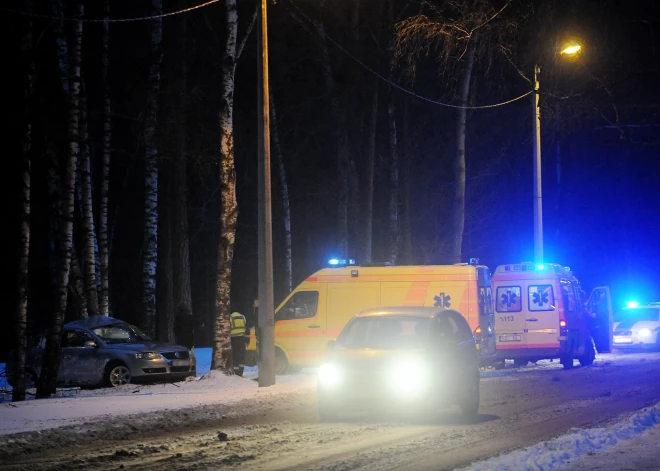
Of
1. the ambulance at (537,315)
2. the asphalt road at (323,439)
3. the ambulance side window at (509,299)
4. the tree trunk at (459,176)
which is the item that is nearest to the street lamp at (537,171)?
the ambulance at (537,315)

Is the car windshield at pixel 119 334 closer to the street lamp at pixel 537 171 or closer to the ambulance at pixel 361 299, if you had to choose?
the ambulance at pixel 361 299

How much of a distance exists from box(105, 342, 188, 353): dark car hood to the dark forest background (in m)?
2.49

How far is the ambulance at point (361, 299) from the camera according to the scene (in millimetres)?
23500

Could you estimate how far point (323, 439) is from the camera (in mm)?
12258

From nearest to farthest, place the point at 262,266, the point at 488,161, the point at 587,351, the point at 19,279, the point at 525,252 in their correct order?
the point at 19,279, the point at 262,266, the point at 587,351, the point at 488,161, the point at 525,252

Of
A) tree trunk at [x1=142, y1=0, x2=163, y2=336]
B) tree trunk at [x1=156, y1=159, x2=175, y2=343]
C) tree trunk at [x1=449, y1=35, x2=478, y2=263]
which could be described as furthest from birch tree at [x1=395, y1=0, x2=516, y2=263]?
tree trunk at [x1=156, y1=159, x2=175, y2=343]

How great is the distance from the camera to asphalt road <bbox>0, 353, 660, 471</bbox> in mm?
10461

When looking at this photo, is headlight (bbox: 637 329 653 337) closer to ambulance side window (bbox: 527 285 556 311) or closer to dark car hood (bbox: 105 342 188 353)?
ambulance side window (bbox: 527 285 556 311)

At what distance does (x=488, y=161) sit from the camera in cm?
5247

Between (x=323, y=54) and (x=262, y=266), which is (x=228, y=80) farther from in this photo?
(x=323, y=54)

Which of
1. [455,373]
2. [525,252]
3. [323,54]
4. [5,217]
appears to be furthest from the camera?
[525,252]

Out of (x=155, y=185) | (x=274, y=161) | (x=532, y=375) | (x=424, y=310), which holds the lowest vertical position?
(x=532, y=375)

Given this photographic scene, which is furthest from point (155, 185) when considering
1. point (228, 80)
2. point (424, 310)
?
point (424, 310)

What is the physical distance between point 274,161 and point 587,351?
21.2 meters
